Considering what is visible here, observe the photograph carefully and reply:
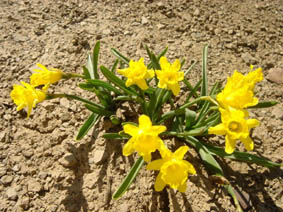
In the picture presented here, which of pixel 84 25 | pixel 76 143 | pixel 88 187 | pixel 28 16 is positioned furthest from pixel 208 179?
pixel 28 16

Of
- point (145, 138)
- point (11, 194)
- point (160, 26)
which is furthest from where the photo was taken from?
point (160, 26)

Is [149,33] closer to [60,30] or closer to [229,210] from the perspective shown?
[60,30]

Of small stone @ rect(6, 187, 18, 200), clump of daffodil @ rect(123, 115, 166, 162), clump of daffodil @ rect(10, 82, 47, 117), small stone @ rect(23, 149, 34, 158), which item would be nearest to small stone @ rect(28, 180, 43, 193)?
small stone @ rect(6, 187, 18, 200)

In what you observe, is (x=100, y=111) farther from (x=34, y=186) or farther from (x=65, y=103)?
(x=34, y=186)

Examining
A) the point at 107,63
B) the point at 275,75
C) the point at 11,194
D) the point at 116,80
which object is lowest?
the point at 11,194

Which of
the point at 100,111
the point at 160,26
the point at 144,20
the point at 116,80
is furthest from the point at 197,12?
the point at 100,111
